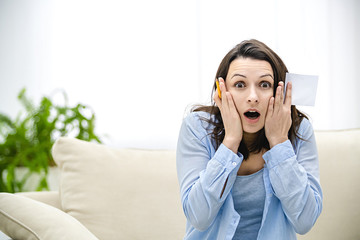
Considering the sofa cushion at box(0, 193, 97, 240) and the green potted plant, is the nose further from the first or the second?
the green potted plant

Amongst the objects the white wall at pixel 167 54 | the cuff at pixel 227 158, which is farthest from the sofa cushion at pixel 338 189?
the white wall at pixel 167 54

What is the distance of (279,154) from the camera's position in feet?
3.82

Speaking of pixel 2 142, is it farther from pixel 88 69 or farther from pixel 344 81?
pixel 344 81

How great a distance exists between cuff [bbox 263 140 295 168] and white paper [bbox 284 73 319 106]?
0.46 ft

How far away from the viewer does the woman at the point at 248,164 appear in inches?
44.7

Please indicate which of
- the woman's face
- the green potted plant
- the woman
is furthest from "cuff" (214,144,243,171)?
the green potted plant

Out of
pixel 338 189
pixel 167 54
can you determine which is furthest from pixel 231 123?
pixel 167 54

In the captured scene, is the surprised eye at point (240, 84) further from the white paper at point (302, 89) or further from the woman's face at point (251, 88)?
the white paper at point (302, 89)

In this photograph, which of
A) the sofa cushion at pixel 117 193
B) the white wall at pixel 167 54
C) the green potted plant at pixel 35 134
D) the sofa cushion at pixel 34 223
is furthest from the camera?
the white wall at pixel 167 54

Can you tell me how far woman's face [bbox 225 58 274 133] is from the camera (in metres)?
1.17

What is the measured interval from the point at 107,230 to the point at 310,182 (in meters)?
0.75

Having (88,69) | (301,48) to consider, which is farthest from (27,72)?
(301,48)

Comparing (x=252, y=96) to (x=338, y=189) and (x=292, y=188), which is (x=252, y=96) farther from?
(x=338, y=189)

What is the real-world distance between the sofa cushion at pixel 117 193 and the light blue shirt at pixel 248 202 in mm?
384
